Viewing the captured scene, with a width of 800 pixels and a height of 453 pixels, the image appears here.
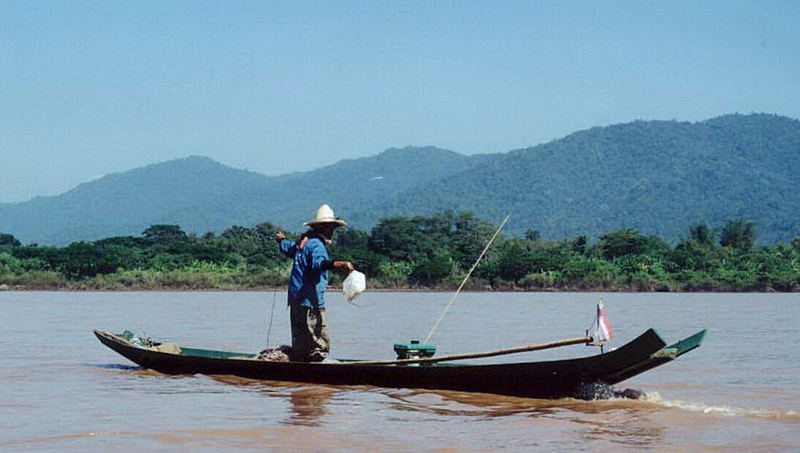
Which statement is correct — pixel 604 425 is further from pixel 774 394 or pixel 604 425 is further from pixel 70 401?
pixel 70 401

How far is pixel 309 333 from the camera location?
35.9ft

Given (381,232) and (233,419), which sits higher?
(381,232)

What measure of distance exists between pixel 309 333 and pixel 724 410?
13.2 ft

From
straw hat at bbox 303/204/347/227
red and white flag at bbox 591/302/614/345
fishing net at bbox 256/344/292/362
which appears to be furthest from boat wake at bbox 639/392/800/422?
fishing net at bbox 256/344/292/362

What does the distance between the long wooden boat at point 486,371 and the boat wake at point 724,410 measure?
0.66 m

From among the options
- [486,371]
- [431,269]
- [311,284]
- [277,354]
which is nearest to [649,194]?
[431,269]

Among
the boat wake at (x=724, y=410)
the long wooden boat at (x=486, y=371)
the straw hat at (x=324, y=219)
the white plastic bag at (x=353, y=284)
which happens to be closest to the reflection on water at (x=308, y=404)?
the long wooden boat at (x=486, y=371)

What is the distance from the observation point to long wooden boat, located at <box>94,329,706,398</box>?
29.7 ft

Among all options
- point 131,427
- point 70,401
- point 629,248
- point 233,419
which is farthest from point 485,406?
point 629,248

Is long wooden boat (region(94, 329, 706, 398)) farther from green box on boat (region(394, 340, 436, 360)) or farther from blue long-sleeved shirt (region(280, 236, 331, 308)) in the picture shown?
blue long-sleeved shirt (region(280, 236, 331, 308))

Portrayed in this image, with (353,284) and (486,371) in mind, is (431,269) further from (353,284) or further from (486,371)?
(486,371)

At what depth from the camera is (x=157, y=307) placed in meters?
32.0

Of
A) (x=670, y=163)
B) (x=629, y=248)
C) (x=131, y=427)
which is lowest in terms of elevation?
(x=131, y=427)

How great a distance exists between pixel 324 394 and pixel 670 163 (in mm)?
183607
